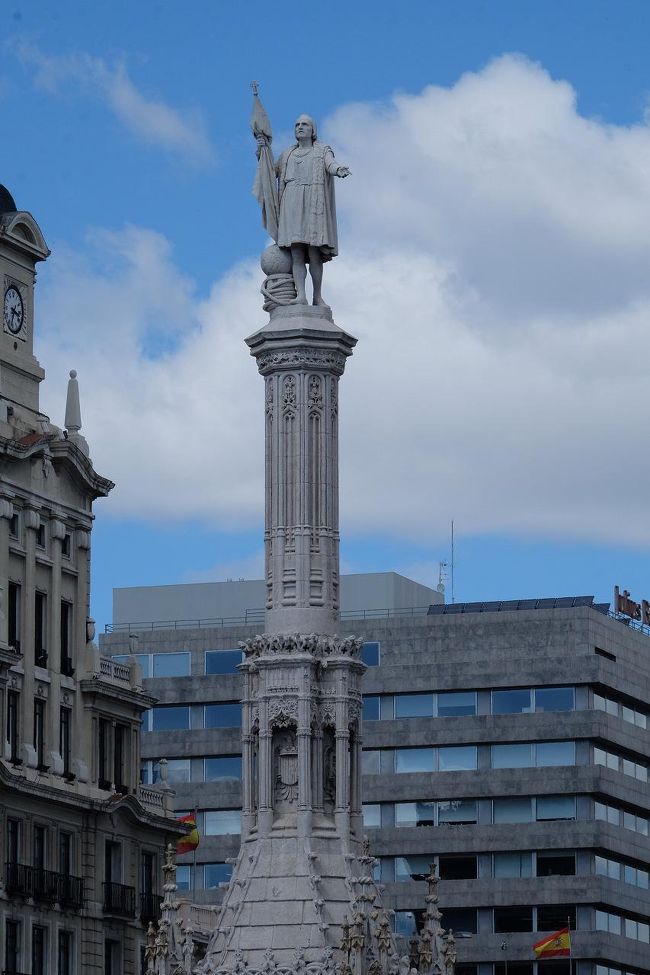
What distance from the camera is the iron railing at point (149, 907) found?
105 meters

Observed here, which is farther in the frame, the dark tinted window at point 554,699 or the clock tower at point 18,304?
the dark tinted window at point 554,699

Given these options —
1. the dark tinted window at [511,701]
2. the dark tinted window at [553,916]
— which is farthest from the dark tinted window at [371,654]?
the dark tinted window at [553,916]

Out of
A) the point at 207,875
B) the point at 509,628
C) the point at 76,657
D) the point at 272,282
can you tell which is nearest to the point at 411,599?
the point at 509,628

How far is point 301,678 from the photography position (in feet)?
218

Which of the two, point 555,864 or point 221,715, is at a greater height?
point 221,715

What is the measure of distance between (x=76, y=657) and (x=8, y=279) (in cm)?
1513

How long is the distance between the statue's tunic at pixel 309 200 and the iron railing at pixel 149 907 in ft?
136

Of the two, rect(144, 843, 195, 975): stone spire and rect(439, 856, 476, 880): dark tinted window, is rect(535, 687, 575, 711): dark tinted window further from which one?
rect(144, 843, 195, 975): stone spire

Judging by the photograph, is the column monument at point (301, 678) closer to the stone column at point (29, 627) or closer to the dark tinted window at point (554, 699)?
the stone column at point (29, 627)

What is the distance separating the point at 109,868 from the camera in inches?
4090

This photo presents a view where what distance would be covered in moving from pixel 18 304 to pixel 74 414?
4898mm

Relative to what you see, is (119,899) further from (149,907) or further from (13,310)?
(13,310)

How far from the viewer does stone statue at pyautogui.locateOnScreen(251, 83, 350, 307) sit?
229 feet

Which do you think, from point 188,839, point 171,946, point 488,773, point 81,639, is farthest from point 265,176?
point 488,773
